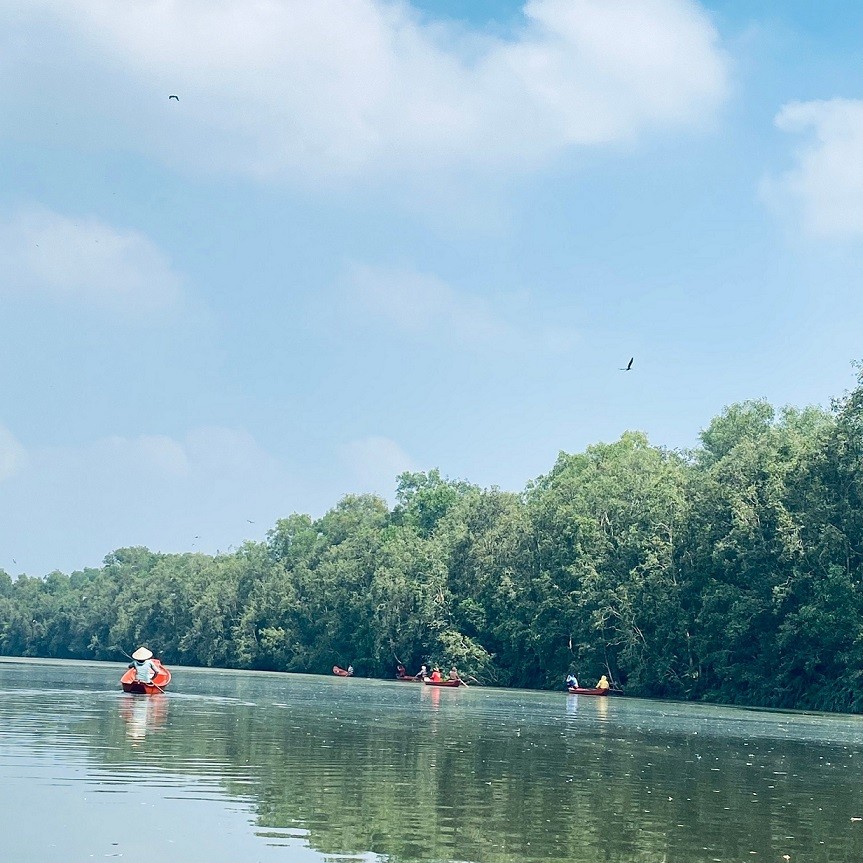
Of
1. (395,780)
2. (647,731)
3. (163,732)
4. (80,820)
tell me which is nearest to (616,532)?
(647,731)

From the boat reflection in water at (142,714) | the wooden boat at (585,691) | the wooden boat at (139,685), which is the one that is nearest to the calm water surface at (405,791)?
the boat reflection in water at (142,714)

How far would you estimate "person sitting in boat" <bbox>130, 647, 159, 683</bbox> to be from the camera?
51.5 m

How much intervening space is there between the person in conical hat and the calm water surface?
10.7 metres

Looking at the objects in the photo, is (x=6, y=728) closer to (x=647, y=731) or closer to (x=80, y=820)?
(x=80, y=820)

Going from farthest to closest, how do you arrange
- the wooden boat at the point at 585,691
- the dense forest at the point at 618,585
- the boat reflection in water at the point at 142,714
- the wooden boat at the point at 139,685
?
the wooden boat at the point at 585,691
the dense forest at the point at 618,585
the wooden boat at the point at 139,685
the boat reflection in water at the point at 142,714

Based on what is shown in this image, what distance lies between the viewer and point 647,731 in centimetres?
3994

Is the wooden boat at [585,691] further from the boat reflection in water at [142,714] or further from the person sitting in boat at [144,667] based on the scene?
the boat reflection in water at [142,714]

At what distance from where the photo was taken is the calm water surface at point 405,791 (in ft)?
53.3

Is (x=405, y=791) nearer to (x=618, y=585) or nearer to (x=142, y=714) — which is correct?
(x=142, y=714)

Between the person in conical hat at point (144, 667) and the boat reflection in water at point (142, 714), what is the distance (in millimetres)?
801

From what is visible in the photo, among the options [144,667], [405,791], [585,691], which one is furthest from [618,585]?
[405,791]

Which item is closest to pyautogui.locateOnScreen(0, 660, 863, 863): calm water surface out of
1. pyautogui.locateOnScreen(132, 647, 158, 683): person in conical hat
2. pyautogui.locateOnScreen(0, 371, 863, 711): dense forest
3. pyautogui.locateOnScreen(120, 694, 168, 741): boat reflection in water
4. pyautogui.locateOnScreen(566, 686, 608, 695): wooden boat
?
pyautogui.locateOnScreen(120, 694, 168, 741): boat reflection in water

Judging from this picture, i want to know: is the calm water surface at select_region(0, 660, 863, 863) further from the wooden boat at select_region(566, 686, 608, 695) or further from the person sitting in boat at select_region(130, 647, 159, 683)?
the wooden boat at select_region(566, 686, 608, 695)

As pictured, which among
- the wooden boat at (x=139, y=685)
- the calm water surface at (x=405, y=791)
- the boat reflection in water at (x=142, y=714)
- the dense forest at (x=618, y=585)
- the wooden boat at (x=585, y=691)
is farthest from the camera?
the wooden boat at (x=585, y=691)
